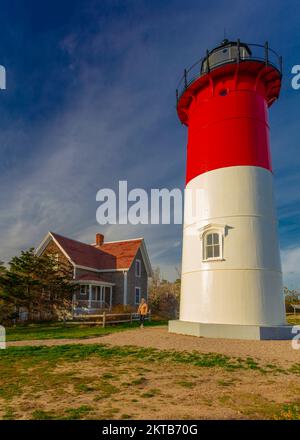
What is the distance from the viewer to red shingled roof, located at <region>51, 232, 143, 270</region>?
26.1m

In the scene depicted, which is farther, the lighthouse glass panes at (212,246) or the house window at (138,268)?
the house window at (138,268)

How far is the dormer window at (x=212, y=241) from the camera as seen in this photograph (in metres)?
12.3

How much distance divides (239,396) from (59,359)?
5165 mm

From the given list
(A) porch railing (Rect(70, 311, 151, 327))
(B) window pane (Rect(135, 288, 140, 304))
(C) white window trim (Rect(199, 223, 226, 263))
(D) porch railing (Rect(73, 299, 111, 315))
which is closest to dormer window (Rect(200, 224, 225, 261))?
(C) white window trim (Rect(199, 223, 226, 263))

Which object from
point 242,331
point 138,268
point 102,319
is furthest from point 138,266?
point 242,331

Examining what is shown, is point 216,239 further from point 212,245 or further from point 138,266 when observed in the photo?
point 138,266

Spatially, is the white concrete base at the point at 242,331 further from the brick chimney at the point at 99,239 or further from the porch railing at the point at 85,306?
the brick chimney at the point at 99,239

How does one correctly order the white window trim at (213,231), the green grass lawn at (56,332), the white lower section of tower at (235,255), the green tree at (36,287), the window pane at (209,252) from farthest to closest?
the green tree at (36,287), the green grass lawn at (56,332), the window pane at (209,252), the white window trim at (213,231), the white lower section of tower at (235,255)

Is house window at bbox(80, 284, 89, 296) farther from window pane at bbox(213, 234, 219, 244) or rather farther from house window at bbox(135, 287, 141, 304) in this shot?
window pane at bbox(213, 234, 219, 244)

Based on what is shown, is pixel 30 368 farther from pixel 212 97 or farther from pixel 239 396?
pixel 212 97

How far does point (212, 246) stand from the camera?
1250 cm

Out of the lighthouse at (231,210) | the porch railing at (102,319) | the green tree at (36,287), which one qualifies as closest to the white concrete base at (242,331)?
the lighthouse at (231,210)

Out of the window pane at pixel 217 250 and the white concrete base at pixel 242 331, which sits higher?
the window pane at pixel 217 250

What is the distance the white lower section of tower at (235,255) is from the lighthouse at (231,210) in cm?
4
